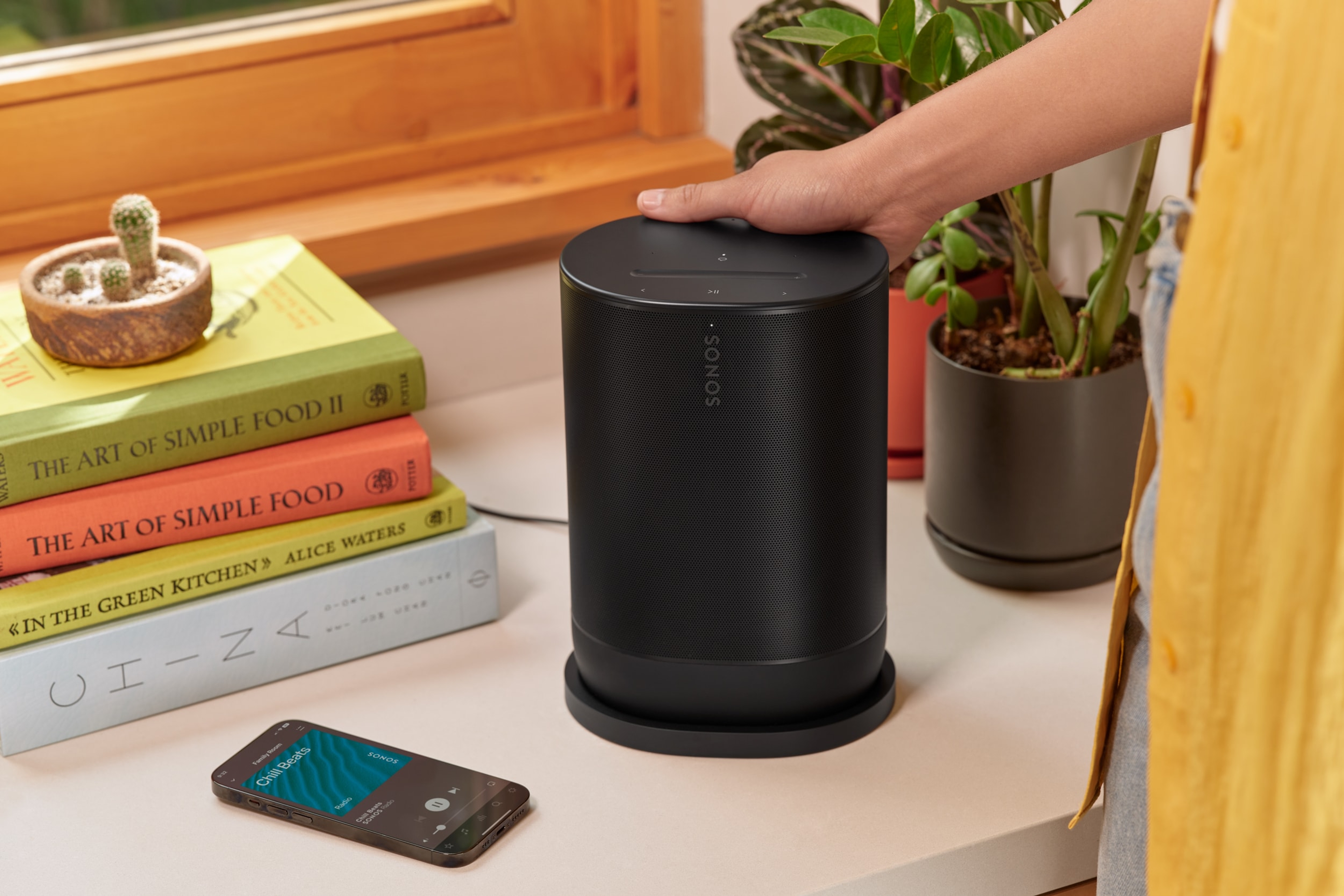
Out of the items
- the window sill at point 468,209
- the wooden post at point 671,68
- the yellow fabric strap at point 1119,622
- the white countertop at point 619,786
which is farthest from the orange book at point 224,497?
the wooden post at point 671,68

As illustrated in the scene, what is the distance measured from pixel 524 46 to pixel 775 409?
723mm

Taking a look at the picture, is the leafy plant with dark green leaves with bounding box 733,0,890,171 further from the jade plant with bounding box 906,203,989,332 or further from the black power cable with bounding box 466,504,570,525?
the black power cable with bounding box 466,504,570,525

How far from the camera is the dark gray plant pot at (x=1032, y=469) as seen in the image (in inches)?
35.2

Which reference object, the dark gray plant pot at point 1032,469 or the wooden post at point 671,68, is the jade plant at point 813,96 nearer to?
the dark gray plant pot at point 1032,469

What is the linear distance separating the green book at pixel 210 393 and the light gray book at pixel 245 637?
0.09 meters

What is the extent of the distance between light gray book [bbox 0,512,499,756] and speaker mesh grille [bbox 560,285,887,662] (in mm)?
162

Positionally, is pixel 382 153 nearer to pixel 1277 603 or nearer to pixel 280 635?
pixel 280 635

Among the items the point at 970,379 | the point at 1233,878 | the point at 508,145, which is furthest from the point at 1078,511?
the point at 508,145

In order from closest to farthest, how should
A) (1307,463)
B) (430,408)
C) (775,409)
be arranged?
1. (1307,463)
2. (775,409)
3. (430,408)

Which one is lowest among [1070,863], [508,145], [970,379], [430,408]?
[1070,863]

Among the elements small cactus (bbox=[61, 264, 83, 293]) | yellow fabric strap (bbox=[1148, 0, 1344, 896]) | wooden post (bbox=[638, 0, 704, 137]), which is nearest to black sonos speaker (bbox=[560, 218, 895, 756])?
yellow fabric strap (bbox=[1148, 0, 1344, 896])

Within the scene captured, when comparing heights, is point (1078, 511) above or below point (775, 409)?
below

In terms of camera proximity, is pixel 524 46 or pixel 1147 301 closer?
pixel 1147 301

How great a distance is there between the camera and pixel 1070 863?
2.49 feet
